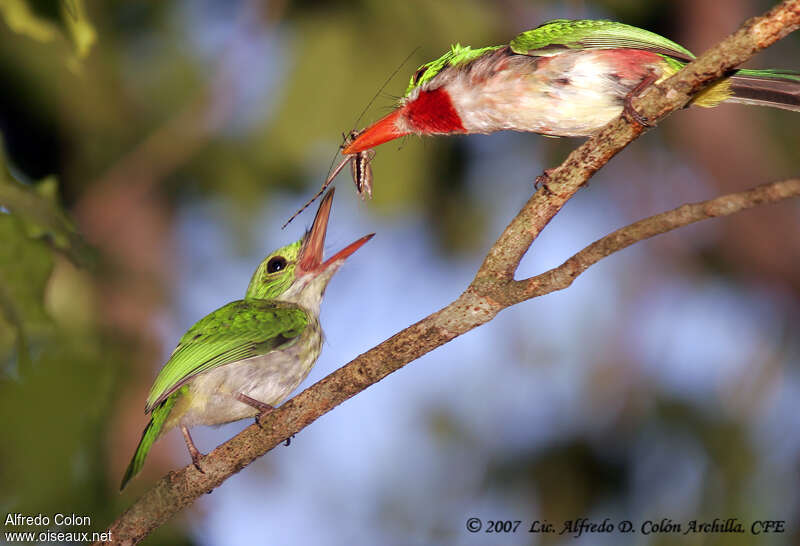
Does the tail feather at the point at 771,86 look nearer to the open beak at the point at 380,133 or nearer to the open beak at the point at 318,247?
the open beak at the point at 380,133

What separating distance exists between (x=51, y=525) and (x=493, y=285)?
139 cm

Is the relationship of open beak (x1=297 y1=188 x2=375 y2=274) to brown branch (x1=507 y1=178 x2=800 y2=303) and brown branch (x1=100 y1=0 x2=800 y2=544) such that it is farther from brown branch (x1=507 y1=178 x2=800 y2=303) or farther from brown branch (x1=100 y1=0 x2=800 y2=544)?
brown branch (x1=507 y1=178 x2=800 y2=303)

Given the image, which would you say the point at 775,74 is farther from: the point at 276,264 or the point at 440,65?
the point at 276,264

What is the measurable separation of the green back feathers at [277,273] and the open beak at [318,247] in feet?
0.28

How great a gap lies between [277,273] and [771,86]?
2.21 meters

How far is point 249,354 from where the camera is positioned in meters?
2.97

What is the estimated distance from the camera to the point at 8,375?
7.33 feet

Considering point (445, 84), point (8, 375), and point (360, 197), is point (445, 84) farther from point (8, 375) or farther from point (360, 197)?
point (8, 375)

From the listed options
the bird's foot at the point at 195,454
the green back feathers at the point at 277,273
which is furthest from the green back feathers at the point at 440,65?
the bird's foot at the point at 195,454

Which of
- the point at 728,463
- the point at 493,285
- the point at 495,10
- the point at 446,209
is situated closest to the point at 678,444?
the point at 728,463

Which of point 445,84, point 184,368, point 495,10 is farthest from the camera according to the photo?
point 495,10

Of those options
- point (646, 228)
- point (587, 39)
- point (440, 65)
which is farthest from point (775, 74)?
point (440, 65)

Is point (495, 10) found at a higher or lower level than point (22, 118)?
lower

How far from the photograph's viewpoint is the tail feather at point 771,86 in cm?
264
